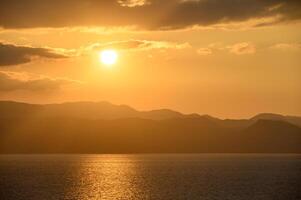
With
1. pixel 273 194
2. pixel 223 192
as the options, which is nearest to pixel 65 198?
pixel 223 192

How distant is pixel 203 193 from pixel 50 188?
43942 mm

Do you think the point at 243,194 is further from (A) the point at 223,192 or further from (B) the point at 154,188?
(B) the point at 154,188

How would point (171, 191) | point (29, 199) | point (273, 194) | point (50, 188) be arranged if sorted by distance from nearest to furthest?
point (29, 199)
point (273, 194)
point (171, 191)
point (50, 188)

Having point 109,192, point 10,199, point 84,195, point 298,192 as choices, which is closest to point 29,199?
point 10,199

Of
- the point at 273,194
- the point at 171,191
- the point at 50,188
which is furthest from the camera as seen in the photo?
the point at 50,188

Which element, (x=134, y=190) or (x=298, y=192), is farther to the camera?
(x=134, y=190)

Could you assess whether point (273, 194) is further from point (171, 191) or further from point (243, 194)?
point (171, 191)

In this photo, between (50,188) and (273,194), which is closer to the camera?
(273,194)

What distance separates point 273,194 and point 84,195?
43630 millimetres

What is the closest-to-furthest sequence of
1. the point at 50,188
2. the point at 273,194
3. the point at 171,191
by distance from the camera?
the point at 273,194 < the point at 171,191 < the point at 50,188

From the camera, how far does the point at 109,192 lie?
146625mm

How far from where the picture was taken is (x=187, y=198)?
127 meters

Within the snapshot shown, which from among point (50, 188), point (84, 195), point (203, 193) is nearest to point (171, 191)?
point (203, 193)

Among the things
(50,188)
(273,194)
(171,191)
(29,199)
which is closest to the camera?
(29,199)
